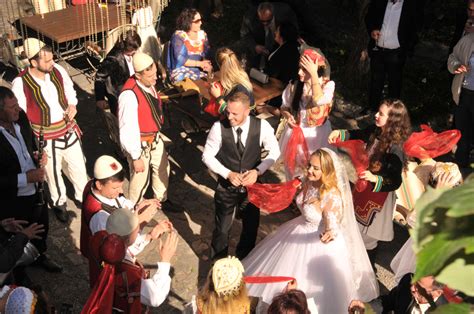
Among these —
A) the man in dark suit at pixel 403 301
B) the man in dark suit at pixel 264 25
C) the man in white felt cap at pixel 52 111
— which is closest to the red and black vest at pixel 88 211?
the man in white felt cap at pixel 52 111

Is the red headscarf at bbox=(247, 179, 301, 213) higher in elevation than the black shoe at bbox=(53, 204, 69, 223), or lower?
higher

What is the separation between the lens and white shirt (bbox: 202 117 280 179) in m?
5.10

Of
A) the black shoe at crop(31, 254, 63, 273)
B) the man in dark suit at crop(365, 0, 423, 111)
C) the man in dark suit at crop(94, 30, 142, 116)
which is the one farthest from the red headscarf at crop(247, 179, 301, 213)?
the man in dark suit at crop(365, 0, 423, 111)

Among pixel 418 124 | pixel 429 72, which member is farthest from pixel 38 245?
pixel 429 72

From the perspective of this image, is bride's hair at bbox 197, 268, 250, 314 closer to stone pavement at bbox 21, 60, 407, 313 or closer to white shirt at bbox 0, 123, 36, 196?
stone pavement at bbox 21, 60, 407, 313

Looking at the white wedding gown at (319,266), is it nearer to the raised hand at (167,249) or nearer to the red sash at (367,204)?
the red sash at (367,204)

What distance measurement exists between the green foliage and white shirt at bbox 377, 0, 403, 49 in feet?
23.5

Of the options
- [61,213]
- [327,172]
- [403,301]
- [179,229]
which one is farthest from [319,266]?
[61,213]

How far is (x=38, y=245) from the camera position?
5.40 metres

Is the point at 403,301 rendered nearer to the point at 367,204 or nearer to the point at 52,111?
the point at 367,204

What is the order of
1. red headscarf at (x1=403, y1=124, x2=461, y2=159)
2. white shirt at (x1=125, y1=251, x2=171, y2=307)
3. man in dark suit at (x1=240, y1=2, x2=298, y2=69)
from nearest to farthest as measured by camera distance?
white shirt at (x1=125, y1=251, x2=171, y2=307) → red headscarf at (x1=403, y1=124, x2=461, y2=159) → man in dark suit at (x1=240, y1=2, x2=298, y2=69)

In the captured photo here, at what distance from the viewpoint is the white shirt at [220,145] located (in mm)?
5102

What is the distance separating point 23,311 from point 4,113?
2286 millimetres

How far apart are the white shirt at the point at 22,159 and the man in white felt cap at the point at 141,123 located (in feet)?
3.08
